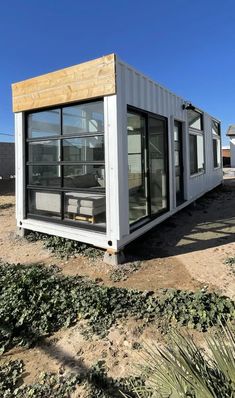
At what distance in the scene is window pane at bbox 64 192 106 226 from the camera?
4.50 meters

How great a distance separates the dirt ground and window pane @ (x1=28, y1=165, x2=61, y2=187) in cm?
117

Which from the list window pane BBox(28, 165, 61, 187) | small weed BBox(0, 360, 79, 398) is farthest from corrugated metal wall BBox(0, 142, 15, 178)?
small weed BBox(0, 360, 79, 398)

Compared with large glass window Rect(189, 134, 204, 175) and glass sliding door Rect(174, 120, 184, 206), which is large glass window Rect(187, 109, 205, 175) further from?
glass sliding door Rect(174, 120, 184, 206)

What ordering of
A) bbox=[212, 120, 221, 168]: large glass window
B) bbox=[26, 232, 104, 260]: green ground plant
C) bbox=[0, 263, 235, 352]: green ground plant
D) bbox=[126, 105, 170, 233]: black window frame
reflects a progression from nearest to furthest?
bbox=[0, 263, 235, 352]: green ground plant < bbox=[26, 232, 104, 260]: green ground plant < bbox=[126, 105, 170, 233]: black window frame < bbox=[212, 120, 221, 168]: large glass window

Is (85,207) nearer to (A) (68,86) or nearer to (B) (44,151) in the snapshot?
(B) (44,151)

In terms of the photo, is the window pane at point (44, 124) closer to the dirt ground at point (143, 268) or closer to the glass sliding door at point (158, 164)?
the glass sliding door at point (158, 164)

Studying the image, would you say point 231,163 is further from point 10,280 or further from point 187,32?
point 10,280

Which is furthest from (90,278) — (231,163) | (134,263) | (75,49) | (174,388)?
(231,163)

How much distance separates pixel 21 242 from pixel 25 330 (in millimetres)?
2919

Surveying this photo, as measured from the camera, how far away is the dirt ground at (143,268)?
2404mm

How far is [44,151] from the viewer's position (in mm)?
5301

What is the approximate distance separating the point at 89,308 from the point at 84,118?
2897mm

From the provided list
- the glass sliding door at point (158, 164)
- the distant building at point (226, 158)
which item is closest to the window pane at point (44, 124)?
the glass sliding door at point (158, 164)

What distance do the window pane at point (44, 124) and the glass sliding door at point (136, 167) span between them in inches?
51.8
